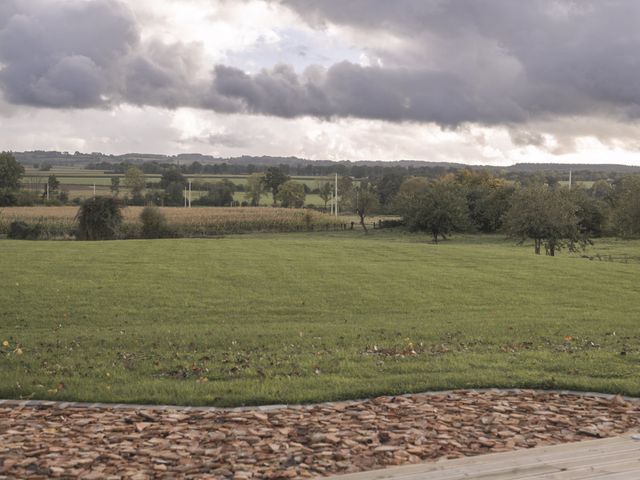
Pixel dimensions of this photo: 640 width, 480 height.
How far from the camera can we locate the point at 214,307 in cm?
1736

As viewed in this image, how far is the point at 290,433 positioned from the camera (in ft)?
22.0

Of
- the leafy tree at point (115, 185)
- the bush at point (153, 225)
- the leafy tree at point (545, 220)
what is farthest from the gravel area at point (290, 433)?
the leafy tree at point (115, 185)

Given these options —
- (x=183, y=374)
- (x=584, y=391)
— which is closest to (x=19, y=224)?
(x=183, y=374)

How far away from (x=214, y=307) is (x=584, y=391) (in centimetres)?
1072

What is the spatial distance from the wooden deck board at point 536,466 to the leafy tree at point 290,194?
111598mm

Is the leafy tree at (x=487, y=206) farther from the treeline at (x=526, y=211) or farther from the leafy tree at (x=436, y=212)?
the leafy tree at (x=436, y=212)

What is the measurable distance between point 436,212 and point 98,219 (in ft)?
110

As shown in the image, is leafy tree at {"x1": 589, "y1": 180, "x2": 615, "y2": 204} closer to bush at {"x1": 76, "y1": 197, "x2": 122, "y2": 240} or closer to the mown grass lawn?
bush at {"x1": 76, "y1": 197, "x2": 122, "y2": 240}

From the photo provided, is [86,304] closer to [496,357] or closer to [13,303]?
[13,303]

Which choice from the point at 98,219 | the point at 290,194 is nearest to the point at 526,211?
the point at 98,219

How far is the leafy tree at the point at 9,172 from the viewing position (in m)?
101

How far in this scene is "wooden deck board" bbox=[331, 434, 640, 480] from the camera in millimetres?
5219

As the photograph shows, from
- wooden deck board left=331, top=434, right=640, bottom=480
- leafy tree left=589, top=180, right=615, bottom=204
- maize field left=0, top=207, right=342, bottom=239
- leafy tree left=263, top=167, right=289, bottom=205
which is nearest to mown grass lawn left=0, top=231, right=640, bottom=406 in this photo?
wooden deck board left=331, top=434, right=640, bottom=480

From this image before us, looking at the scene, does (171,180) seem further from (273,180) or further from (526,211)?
(526,211)
